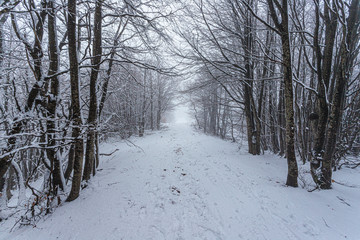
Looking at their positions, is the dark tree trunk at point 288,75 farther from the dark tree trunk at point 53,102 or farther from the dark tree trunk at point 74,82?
the dark tree trunk at point 53,102

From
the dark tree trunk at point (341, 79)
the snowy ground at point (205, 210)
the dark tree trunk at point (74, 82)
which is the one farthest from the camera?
the dark tree trunk at point (341, 79)

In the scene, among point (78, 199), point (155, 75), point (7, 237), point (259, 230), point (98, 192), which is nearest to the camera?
point (259, 230)

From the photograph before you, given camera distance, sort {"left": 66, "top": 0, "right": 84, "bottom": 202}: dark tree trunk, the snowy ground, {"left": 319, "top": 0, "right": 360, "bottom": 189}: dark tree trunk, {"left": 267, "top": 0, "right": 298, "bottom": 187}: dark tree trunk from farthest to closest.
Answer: {"left": 267, "top": 0, "right": 298, "bottom": 187}: dark tree trunk < {"left": 319, "top": 0, "right": 360, "bottom": 189}: dark tree trunk < {"left": 66, "top": 0, "right": 84, "bottom": 202}: dark tree trunk < the snowy ground

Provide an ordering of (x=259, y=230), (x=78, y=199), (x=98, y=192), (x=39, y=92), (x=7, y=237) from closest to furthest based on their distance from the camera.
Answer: (x=259, y=230) < (x=7, y=237) < (x=39, y=92) < (x=78, y=199) < (x=98, y=192)

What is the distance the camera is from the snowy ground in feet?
7.57

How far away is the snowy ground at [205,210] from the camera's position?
2.31 m

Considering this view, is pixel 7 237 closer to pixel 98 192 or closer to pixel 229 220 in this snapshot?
pixel 98 192

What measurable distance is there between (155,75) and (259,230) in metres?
16.7

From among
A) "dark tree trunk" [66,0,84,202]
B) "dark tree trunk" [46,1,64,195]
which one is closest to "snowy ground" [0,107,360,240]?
"dark tree trunk" [46,1,64,195]

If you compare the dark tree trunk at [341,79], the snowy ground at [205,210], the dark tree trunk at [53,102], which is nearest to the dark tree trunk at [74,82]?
the dark tree trunk at [53,102]

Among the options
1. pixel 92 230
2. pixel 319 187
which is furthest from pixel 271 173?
pixel 92 230

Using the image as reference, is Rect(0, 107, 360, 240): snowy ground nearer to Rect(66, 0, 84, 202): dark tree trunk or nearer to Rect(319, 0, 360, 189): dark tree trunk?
Rect(319, 0, 360, 189): dark tree trunk

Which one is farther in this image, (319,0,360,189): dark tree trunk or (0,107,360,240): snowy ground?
(319,0,360,189): dark tree trunk

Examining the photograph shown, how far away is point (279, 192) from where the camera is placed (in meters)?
3.22
